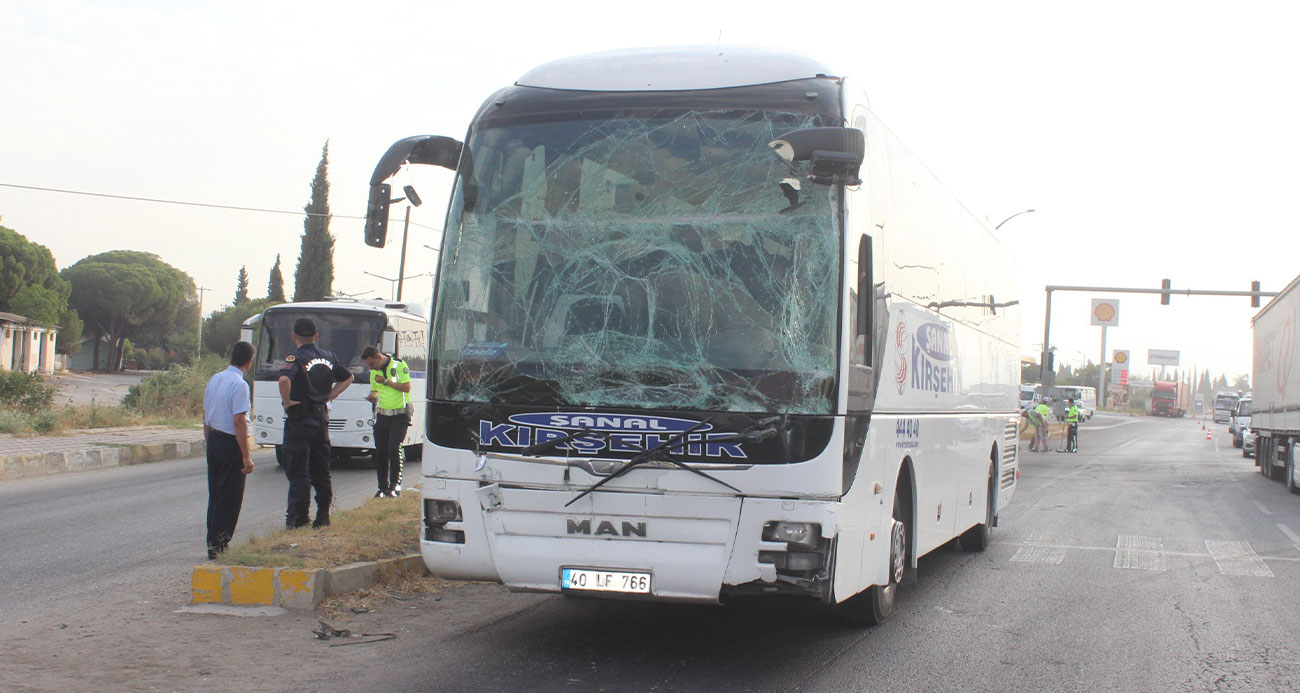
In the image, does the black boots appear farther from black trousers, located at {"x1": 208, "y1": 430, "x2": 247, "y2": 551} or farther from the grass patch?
black trousers, located at {"x1": 208, "y1": 430, "x2": 247, "y2": 551}

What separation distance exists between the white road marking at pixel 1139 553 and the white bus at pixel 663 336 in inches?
217

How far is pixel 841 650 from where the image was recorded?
6887 millimetres

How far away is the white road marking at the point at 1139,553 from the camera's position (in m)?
11.1

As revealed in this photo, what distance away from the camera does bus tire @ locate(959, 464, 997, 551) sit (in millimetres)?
11672

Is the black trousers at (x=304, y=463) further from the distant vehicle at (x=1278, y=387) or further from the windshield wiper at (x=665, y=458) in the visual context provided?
the distant vehicle at (x=1278, y=387)

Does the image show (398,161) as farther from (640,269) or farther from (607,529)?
(607,529)

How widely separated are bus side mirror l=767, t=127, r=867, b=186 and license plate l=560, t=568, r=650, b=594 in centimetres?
225

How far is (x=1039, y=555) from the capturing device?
11.7 m

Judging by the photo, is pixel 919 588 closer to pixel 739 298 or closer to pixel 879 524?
pixel 879 524

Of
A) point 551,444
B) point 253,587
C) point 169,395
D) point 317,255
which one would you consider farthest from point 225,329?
point 551,444

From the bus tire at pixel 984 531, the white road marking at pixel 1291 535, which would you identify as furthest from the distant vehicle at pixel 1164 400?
the bus tire at pixel 984 531

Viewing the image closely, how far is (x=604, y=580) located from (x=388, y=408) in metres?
7.67

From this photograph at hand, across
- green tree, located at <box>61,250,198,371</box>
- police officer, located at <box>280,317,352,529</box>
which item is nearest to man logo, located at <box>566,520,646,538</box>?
police officer, located at <box>280,317,352,529</box>

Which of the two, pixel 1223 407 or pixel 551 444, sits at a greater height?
pixel 1223 407
